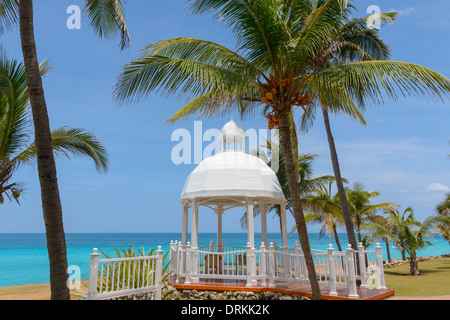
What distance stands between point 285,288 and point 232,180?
15.1 ft

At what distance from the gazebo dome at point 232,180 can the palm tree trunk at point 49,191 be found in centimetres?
777

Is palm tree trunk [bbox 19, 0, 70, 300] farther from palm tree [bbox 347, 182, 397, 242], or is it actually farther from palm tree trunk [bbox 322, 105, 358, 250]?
palm tree [bbox 347, 182, 397, 242]

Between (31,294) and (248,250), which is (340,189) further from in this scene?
A: (31,294)

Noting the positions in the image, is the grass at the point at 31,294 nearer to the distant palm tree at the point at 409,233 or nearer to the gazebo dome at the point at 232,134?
the gazebo dome at the point at 232,134

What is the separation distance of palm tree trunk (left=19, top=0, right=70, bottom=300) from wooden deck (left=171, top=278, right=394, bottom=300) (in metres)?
6.81

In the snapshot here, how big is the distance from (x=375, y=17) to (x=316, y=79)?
6919mm

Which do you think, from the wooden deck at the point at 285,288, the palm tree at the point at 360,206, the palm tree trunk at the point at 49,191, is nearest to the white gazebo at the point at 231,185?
the wooden deck at the point at 285,288

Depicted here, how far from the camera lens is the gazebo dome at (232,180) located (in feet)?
43.1

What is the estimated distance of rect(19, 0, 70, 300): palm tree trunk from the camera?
18.5 feet

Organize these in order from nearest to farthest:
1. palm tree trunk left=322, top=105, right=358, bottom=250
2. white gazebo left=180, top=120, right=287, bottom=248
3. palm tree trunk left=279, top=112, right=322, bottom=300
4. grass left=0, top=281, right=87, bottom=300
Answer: palm tree trunk left=279, top=112, right=322, bottom=300
white gazebo left=180, top=120, right=287, bottom=248
palm tree trunk left=322, top=105, right=358, bottom=250
grass left=0, top=281, right=87, bottom=300

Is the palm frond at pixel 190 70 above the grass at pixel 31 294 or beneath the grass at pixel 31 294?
above

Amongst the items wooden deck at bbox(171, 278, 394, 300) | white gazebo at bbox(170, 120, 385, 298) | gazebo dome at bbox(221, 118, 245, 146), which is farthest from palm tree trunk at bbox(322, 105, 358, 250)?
gazebo dome at bbox(221, 118, 245, 146)

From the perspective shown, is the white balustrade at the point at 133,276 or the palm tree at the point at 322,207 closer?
the white balustrade at the point at 133,276
